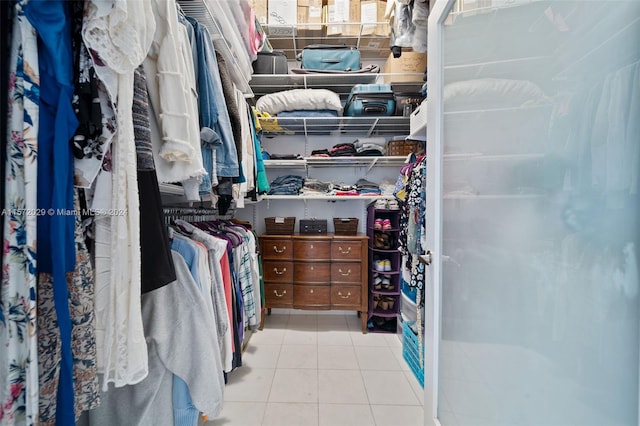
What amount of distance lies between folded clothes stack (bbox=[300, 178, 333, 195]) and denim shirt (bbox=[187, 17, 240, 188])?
1.48 meters

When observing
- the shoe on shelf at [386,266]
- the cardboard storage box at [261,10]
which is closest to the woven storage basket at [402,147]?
the shoe on shelf at [386,266]

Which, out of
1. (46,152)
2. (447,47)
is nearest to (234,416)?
(46,152)

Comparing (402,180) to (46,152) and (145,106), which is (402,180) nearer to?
(145,106)

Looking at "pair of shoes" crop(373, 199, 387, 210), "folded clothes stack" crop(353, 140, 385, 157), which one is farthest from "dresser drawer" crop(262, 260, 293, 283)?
"folded clothes stack" crop(353, 140, 385, 157)

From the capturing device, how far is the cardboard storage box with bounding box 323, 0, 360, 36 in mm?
2357

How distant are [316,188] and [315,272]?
0.81 m

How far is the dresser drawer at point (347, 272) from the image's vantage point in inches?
98.1

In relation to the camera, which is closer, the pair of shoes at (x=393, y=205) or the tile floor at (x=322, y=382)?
the tile floor at (x=322, y=382)

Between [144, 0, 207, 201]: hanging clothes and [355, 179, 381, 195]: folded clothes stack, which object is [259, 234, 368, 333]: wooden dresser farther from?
[144, 0, 207, 201]: hanging clothes

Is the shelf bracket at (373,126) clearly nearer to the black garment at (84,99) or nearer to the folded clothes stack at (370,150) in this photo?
the folded clothes stack at (370,150)

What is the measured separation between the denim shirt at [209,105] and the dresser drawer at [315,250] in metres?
1.47

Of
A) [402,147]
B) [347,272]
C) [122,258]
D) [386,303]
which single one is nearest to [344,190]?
[402,147]

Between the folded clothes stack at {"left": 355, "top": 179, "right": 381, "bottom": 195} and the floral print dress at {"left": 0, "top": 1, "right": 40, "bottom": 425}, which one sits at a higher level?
the folded clothes stack at {"left": 355, "top": 179, "right": 381, "bottom": 195}

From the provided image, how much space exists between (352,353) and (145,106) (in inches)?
82.5
